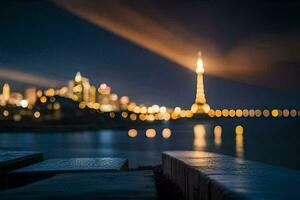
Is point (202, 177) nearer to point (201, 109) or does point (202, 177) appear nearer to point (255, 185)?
point (255, 185)

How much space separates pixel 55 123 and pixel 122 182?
442 ft

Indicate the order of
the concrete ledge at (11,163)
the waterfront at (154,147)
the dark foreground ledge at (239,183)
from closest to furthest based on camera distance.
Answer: the dark foreground ledge at (239,183) → the concrete ledge at (11,163) → the waterfront at (154,147)

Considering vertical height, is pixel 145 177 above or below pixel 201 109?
below

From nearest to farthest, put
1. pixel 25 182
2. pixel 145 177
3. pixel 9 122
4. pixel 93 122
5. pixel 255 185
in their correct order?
pixel 255 185
pixel 145 177
pixel 25 182
pixel 9 122
pixel 93 122

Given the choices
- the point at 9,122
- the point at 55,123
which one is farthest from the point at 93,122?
the point at 9,122

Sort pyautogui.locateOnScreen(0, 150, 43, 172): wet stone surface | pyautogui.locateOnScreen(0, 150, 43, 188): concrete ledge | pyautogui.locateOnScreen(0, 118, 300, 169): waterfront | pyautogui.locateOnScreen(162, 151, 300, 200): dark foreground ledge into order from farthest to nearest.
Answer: pyautogui.locateOnScreen(0, 118, 300, 169): waterfront → pyautogui.locateOnScreen(0, 150, 43, 172): wet stone surface → pyautogui.locateOnScreen(0, 150, 43, 188): concrete ledge → pyautogui.locateOnScreen(162, 151, 300, 200): dark foreground ledge

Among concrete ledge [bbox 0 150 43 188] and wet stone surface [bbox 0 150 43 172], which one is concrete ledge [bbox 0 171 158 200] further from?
wet stone surface [bbox 0 150 43 172]

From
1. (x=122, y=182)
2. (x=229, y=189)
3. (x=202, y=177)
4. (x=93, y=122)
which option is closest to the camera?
(x=229, y=189)

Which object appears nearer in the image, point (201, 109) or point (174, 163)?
point (174, 163)

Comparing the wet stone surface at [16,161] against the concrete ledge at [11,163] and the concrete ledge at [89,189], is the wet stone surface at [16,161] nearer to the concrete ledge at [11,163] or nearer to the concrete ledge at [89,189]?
the concrete ledge at [11,163]

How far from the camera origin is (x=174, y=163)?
986 centimetres

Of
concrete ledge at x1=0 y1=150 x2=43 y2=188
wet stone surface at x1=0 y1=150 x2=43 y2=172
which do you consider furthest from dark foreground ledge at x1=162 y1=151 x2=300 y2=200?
wet stone surface at x1=0 y1=150 x2=43 y2=172

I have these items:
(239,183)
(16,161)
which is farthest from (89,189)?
(16,161)

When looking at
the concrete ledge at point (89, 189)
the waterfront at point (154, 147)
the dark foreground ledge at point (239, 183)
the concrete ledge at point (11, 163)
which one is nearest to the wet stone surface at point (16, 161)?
the concrete ledge at point (11, 163)
